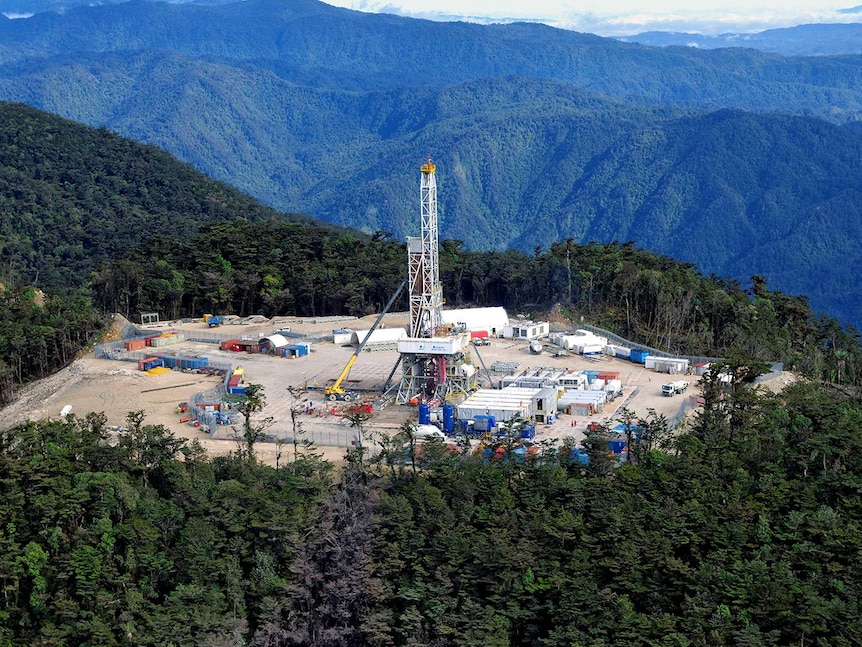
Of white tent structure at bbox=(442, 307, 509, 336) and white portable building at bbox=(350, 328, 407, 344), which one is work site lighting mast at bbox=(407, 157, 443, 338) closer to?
white portable building at bbox=(350, 328, 407, 344)

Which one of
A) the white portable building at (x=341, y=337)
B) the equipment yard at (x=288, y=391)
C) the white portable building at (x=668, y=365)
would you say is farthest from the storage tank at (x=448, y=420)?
the white portable building at (x=341, y=337)

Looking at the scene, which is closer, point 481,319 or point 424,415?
point 424,415

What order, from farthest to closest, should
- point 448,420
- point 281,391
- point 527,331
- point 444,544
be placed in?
point 527,331 → point 281,391 → point 448,420 → point 444,544

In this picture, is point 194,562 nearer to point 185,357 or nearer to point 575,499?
point 575,499

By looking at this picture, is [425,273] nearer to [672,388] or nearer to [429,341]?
[429,341]

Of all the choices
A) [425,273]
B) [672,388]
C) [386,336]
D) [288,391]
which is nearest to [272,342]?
[386,336]
